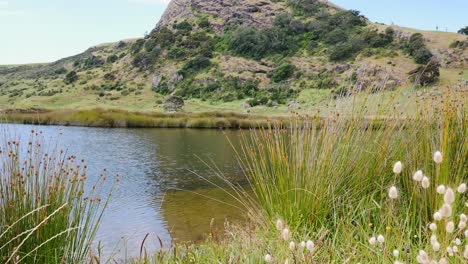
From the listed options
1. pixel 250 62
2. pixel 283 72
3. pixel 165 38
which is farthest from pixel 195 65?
pixel 283 72

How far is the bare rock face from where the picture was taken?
247ft

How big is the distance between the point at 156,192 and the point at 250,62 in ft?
176

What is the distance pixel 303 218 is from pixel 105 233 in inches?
129

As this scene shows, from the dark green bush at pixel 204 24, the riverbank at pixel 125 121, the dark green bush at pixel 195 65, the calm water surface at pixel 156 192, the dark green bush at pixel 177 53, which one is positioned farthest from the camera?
the dark green bush at pixel 204 24

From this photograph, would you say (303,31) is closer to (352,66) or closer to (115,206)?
(352,66)

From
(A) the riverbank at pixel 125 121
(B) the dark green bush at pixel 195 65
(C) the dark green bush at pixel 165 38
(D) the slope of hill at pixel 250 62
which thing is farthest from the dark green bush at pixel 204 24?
(A) the riverbank at pixel 125 121

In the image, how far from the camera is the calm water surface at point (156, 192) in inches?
232

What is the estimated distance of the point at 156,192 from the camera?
866 centimetres

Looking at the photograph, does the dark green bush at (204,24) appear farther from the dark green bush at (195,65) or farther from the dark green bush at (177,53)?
the dark green bush at (195,65)

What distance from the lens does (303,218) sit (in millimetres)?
3707

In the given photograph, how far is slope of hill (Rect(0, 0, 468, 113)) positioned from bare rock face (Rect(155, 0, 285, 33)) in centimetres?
25

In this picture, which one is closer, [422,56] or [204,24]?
[422,56]

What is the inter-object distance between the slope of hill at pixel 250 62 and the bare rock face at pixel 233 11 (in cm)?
25

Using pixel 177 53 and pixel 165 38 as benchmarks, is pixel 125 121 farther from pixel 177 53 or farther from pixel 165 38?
pixel 165 38
